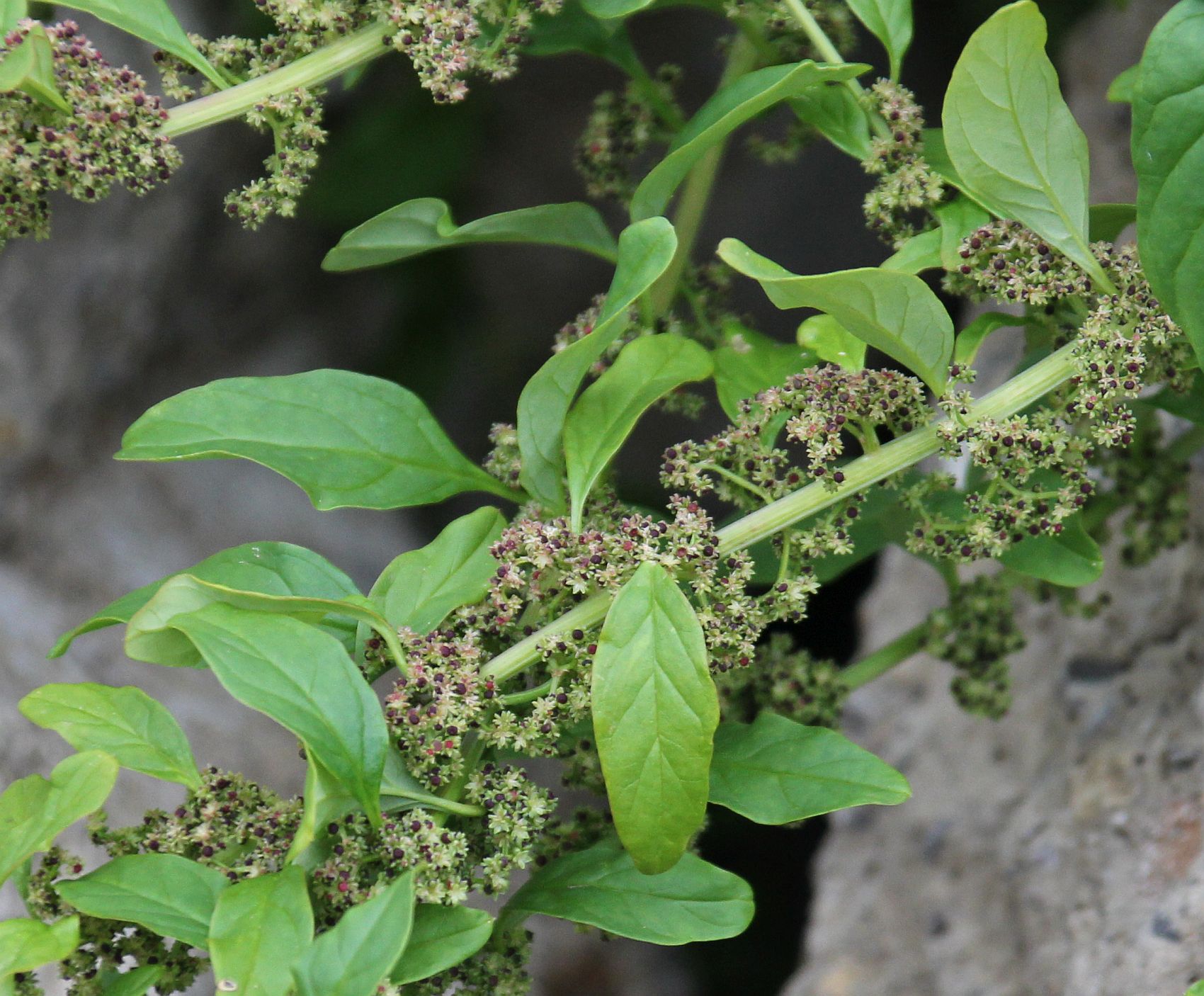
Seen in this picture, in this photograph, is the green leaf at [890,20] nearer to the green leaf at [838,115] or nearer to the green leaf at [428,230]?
the green leaf at [838,115]

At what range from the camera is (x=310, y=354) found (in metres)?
2.72

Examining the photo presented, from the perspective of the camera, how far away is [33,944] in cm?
80

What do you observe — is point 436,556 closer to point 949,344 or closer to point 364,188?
point 949,344

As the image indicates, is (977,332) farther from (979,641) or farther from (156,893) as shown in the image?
(156,893)

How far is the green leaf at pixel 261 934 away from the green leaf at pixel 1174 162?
0.75 meters

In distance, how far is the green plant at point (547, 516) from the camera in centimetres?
83

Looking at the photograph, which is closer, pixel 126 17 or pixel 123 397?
pixel 126 17

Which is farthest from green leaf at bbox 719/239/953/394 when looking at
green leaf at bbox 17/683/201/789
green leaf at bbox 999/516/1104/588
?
green leaf at bbox 17/683/201/789

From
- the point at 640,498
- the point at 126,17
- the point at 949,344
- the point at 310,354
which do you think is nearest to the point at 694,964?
the point at 640,498

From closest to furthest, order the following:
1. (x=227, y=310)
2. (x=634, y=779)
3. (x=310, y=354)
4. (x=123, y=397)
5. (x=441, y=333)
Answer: (x=634, y=779) → (x=123, y=397) → (x=227, y=310) → (x=310, y=354) → (x=441, y=333)

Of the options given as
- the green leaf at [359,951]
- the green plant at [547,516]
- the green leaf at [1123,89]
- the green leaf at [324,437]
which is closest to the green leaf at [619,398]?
the green plant at [547,516]

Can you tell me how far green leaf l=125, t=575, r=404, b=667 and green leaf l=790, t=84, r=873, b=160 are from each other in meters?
0.59

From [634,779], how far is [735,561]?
0.20 meters

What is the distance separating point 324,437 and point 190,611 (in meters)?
0.23
